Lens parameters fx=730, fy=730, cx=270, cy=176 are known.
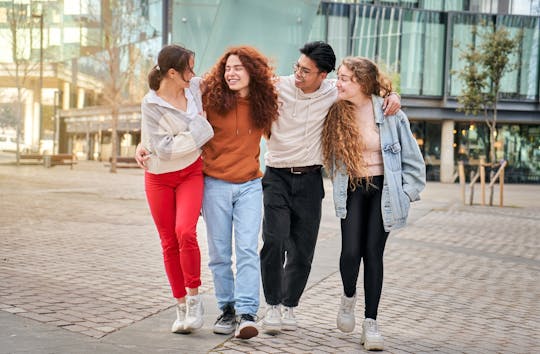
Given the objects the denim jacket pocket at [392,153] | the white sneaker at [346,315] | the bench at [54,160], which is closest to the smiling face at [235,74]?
the denim jacket pocket at [392,153]

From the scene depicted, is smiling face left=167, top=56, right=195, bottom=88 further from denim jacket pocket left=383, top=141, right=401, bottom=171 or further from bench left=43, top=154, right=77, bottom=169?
bench left=43, top=154, right=77, bottom=169

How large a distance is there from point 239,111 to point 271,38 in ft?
21.8

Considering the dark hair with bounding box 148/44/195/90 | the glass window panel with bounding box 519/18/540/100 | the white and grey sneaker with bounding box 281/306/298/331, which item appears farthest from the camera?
the glass window panel with bounding box 519/18/540/100

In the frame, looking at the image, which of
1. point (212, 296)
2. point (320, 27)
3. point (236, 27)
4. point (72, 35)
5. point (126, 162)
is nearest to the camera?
point (212, 296)

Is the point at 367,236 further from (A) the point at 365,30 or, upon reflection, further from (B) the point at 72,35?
(B) the point at 72,35

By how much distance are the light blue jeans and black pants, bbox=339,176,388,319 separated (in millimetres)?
570

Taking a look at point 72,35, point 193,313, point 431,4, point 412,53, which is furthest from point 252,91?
point 72,35

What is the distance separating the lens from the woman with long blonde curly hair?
175 inches

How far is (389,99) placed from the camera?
4516 millimetres

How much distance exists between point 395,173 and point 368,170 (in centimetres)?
17

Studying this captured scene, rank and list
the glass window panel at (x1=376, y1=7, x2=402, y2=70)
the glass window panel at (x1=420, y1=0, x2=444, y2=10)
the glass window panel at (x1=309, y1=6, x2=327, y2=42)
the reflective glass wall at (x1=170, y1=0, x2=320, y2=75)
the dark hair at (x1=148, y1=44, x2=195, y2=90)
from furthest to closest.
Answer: the glass window panel at (x1=420, y1=0, x2=444, y2=10), the glass window panel at (x1=376, y1=7, x2=402, y2=70), the glass window panel at (x1=309, y1=6, x2=327, y2=42), the reflective glass wall at (x1=170, y1=0, x2=320, y2=75), the dark hair at (x1=148, y1=44, x2=195, y2=90)

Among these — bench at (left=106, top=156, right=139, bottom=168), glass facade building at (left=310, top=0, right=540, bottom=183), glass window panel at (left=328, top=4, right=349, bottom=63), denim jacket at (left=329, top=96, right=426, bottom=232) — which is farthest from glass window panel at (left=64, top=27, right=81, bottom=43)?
denim jacket at (left=329, top=96, right=426, bottom=232)

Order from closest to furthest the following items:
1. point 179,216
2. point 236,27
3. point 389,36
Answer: point 179,216 → point 236,27 → point 389,36

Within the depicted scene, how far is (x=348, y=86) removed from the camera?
4.54m
